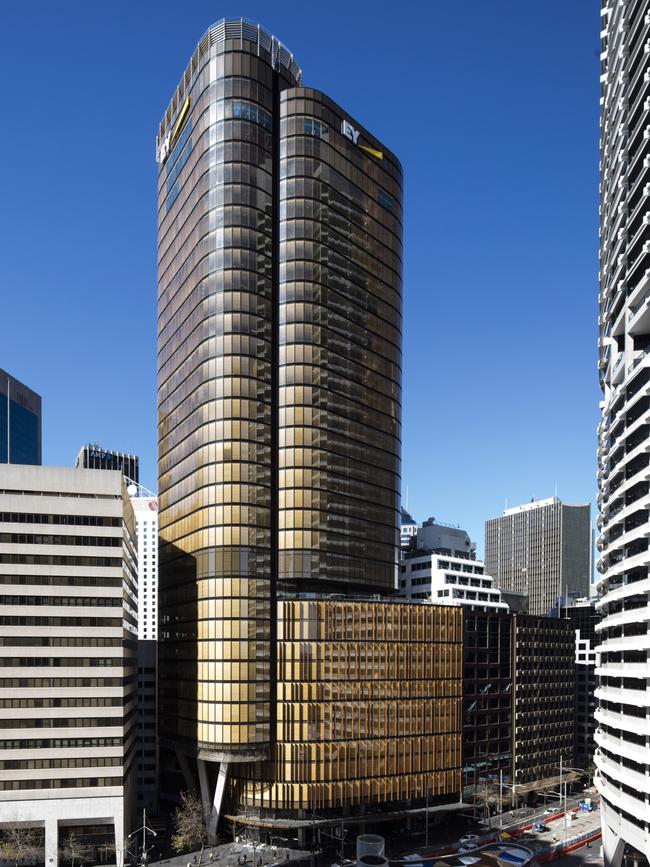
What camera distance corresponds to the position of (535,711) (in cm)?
19012

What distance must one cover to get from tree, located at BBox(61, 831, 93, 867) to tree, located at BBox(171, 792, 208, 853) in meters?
15.9

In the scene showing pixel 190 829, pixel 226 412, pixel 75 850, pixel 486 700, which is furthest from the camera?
pixel 486 700

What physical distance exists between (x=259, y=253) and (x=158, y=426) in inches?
2109

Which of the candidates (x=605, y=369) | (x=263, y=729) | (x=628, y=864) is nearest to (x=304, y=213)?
(x=605, y=369)

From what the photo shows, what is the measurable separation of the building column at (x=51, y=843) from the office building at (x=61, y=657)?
0.15 meters

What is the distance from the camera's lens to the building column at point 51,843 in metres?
124

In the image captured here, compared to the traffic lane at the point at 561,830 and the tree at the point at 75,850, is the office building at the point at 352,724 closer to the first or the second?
the traffic lane at the point at 561,830

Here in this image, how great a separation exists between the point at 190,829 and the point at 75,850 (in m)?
21.3

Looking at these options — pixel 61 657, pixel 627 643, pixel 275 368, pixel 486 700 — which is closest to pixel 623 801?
pixel 627 643

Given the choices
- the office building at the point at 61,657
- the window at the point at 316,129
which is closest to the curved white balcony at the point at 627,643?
the office building at the point at 61,657

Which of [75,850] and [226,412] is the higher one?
[226,412]

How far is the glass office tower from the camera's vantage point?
145375 mm

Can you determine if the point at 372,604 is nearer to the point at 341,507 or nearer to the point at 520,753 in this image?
the point at 341,507

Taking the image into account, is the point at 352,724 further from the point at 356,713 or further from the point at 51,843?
the point at 51,843
